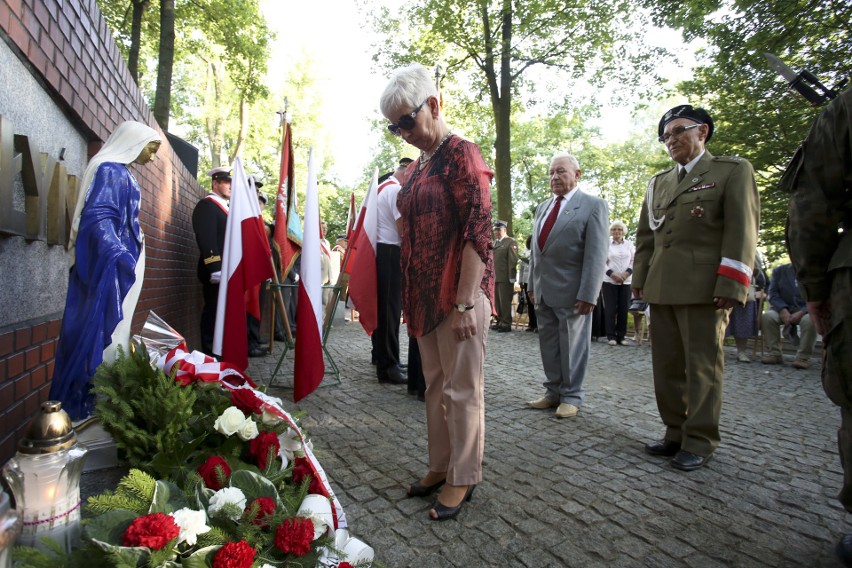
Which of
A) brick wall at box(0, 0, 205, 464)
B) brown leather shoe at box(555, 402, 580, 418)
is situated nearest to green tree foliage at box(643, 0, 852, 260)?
brown leather shoe at box(555, 402, 580, 418)

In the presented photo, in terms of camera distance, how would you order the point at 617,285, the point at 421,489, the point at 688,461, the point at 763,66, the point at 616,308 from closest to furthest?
the point at 421,489 < the point at 688,461 < the point at 617,285 < the point at 616,308 < the point at 763,66

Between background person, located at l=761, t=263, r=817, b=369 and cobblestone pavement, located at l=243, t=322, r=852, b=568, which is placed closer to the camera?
cobblestone pavement, located at l=243, t=322, r=852, b=568

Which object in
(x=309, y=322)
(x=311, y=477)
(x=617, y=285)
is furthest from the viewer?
(x=617, y=285)

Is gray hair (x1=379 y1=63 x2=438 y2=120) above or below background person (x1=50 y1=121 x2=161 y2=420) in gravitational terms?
above

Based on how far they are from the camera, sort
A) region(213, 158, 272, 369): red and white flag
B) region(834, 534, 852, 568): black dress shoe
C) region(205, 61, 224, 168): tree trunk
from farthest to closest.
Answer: region(205, 61, 224, 168): tree trunk → region(213, 158, 272, 369): red and white flag → region(834, 534, 852, 568): black dress shoe

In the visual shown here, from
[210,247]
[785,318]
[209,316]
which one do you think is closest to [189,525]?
[210,247]

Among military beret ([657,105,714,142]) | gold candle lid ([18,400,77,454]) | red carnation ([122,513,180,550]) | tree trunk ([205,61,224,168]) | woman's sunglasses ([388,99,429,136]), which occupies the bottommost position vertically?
red carnation ([122,513,180,550])

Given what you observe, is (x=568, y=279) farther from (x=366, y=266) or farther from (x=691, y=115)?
(x=366, y=266)

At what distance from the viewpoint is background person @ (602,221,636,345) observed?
9.18 metres

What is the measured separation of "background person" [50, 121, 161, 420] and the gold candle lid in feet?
3.85

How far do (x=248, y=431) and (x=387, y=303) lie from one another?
348cm

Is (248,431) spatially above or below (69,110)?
below

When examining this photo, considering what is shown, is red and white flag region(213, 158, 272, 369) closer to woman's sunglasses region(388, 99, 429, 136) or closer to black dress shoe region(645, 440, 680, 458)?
woman's sunglasses region(388, 99, 429, 136)

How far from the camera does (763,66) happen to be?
10500 mm
